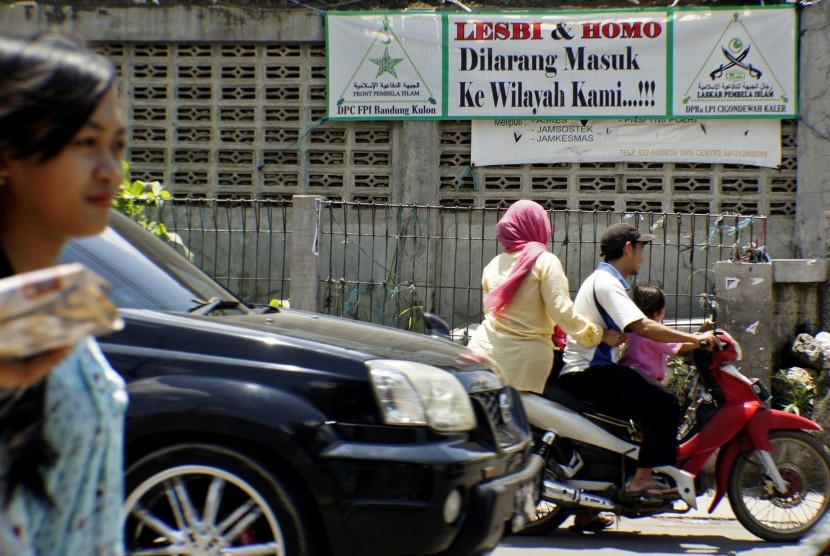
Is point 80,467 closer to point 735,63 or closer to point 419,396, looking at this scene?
point 419,396

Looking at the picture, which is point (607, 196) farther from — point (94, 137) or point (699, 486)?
point (94, 137)

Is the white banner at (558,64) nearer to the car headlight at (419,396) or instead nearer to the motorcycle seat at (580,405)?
the motorcycle seat at (580,405)

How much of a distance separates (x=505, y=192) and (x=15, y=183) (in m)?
7.61

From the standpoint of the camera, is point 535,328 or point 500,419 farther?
point 535,328

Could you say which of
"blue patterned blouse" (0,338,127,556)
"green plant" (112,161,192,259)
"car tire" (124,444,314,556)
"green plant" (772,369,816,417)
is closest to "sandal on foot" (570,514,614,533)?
"green plant" (772,369,816,417)

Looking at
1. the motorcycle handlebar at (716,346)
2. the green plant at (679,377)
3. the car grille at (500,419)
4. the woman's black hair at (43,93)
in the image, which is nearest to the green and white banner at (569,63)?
the green plant at (679,377)

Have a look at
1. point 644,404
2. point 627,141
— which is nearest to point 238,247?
point 627,141

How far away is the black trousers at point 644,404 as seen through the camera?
17.0 feet

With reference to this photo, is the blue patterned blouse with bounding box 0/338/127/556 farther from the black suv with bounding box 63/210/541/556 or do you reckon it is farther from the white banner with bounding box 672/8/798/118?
the white banner with bounding box 672/8/798/118

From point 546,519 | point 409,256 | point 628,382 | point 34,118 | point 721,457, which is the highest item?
point 34,118

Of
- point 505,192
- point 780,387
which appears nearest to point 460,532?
point 780,387

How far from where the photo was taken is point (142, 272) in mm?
3855

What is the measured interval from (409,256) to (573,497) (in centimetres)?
373

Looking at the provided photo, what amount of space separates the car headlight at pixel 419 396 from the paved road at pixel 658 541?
5.72 ft
